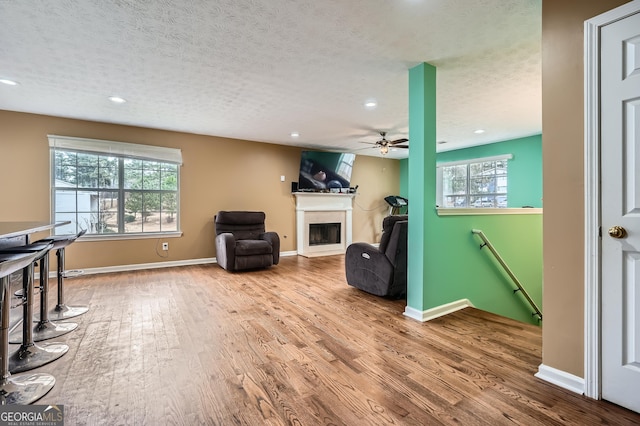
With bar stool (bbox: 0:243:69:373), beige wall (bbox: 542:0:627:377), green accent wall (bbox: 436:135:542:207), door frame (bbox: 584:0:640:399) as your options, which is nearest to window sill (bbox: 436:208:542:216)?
beige wall (bbox: 542:0:627:377)

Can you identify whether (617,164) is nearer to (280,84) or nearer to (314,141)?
(280,84)

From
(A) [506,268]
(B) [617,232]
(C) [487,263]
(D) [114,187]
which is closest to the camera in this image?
(B) [617,232]

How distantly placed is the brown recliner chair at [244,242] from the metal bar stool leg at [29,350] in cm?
257

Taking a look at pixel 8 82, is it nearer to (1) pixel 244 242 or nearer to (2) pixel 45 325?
(2) pixel 45 325

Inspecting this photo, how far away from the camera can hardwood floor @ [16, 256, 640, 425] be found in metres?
1.44

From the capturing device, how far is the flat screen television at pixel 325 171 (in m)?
6.36

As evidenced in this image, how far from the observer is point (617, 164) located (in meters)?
1.46

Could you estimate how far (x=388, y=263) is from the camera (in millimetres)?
3195

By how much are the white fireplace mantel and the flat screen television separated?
18 cm

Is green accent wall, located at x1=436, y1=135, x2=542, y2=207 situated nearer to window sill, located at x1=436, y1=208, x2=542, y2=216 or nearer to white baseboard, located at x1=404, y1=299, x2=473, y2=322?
window sill, located at x1=436, y1=208, x2=542, y2=216

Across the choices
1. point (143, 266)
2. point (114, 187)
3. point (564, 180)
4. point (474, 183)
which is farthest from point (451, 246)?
point (114, 187)

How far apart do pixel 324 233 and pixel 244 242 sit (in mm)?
2389

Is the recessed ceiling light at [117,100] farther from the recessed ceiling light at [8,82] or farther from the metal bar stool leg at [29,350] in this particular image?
the metal bar stool leg at [29,350]

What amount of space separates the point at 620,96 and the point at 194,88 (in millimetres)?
3571
